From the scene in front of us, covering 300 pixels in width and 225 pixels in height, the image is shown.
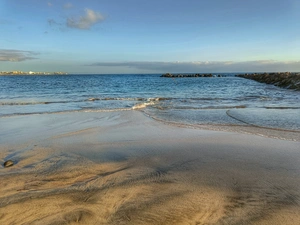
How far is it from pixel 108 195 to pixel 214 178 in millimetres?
2069

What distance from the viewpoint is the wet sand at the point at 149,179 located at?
3402 millimetres

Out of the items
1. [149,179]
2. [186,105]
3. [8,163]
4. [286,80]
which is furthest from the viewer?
[286,80]

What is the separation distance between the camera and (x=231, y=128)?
8.95 meters

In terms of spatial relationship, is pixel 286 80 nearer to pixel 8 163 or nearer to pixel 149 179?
pixel 149 179

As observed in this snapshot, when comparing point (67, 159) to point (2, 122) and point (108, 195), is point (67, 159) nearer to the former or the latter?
point (108, 195)

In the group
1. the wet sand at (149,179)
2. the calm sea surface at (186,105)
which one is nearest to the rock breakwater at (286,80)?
the calm sea surface at (186,105)

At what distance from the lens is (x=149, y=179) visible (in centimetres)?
457

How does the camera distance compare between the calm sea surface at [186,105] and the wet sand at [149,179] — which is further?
the calm sea surface at [186,105]

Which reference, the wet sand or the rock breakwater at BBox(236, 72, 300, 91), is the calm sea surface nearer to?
the wet sand

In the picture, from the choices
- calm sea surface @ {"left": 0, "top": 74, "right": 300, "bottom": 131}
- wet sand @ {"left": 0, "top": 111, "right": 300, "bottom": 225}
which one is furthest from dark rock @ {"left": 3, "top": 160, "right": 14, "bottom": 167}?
calm sea surface @ {"left": 0, "top": 74, "right": 300, "bottom": 131}

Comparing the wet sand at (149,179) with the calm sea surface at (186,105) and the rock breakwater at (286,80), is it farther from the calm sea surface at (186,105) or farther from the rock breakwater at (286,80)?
the rock breakwater at (286,80)

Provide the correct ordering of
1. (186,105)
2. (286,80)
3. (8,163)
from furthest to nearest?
(286,80) → (186,105) → (8,163)

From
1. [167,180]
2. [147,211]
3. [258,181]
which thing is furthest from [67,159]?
[258,181]

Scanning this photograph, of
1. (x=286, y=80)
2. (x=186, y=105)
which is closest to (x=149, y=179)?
(x=186, y=105)
